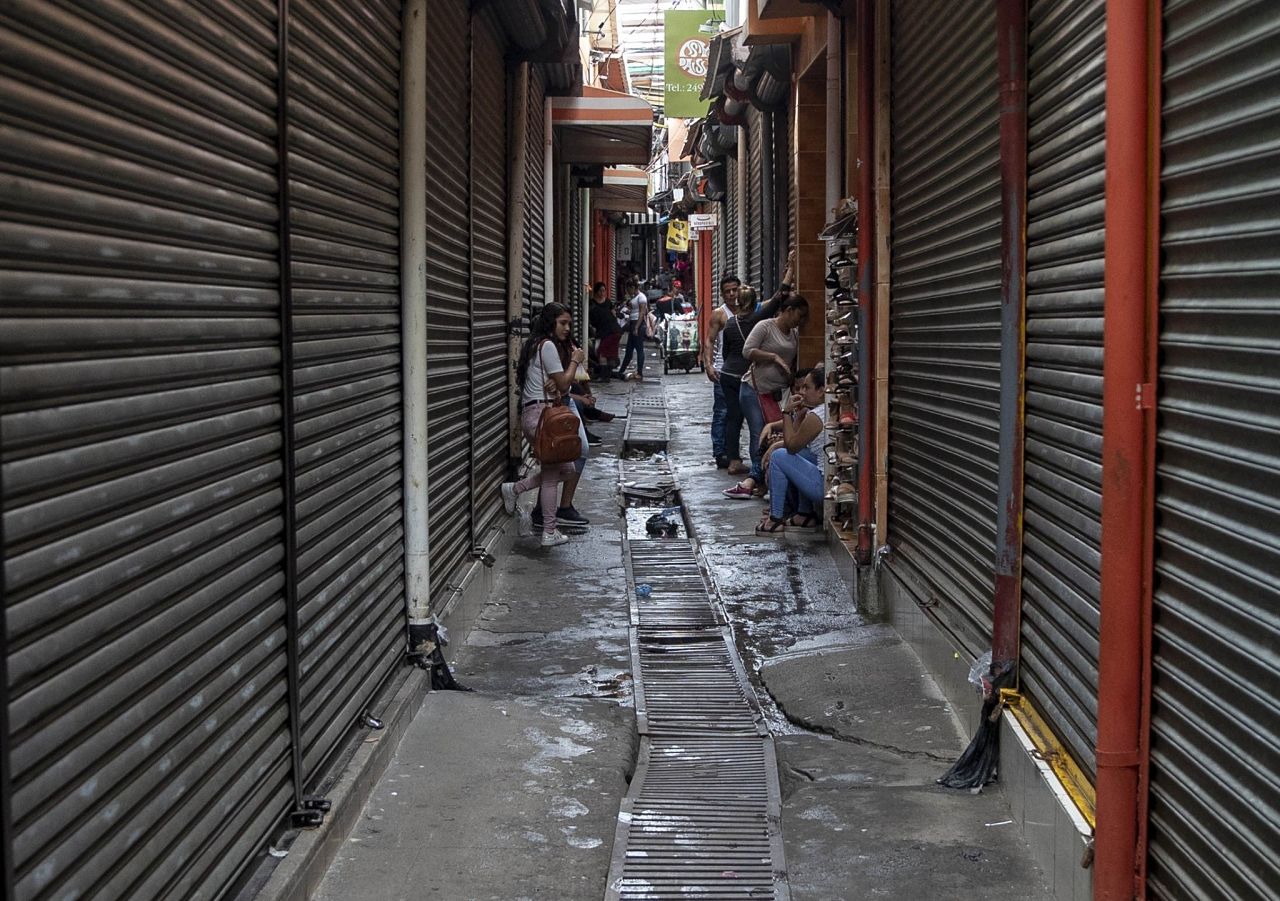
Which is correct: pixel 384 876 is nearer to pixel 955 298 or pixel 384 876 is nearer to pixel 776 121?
pixel 955 298

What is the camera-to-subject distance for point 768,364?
12352 mm

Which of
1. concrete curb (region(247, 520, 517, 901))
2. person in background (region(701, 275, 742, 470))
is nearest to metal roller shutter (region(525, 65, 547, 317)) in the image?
person in background (region(701, 275, 742, 470))

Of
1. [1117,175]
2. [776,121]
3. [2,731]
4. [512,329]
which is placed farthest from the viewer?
[776,121]

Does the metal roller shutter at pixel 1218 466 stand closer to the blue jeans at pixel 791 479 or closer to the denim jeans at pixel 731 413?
the blue jeans at pixel 791 479

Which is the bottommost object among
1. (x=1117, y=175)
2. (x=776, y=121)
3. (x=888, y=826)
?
(x=888, y=826)

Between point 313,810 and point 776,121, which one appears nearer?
point 313,810

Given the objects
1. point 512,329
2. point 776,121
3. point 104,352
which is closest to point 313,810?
point 104,352

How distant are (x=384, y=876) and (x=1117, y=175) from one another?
9.69 ft

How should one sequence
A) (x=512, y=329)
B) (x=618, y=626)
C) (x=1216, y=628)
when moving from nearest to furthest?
(x=1216, y=628)
(x=618, y=626)
(x=512, y=329)

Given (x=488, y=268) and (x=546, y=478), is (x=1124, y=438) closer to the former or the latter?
(x=488, y=268)

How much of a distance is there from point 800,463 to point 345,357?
5.92 m

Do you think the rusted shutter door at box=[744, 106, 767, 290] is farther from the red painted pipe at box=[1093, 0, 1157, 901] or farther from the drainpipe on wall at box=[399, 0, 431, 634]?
the red painted pipe at box=[1093, 0, 1157, 901]

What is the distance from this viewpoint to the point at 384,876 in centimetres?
448

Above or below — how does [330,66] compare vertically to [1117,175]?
above
